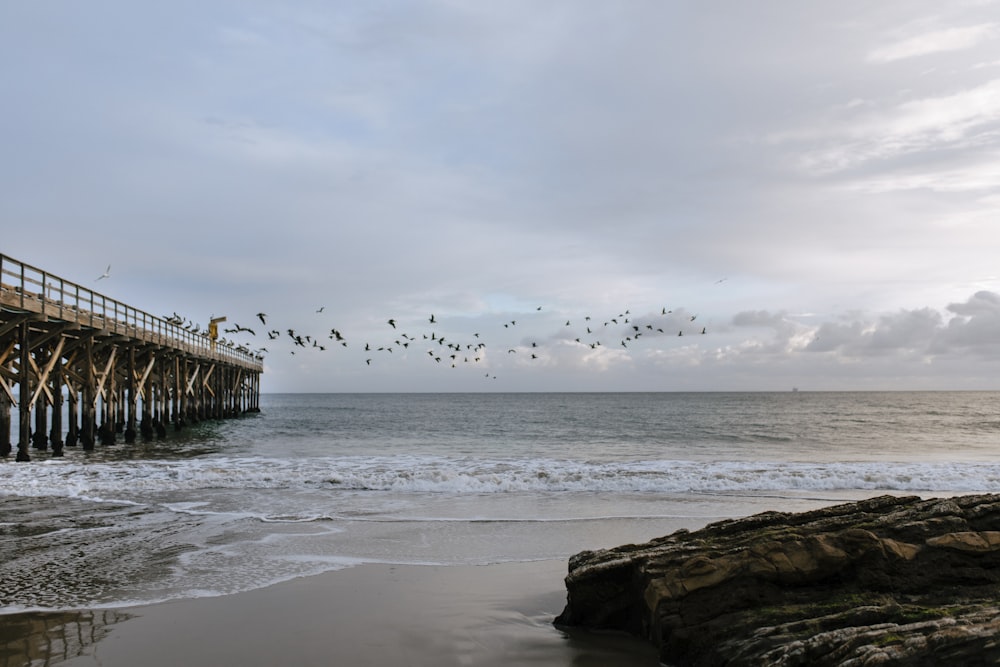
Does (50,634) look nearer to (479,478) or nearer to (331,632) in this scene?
(331,632)

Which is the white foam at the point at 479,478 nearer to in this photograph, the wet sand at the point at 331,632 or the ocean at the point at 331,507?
the ocean at the point at 331,507

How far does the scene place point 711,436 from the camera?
1491 inches

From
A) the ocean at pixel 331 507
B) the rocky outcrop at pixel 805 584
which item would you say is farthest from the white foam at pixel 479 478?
the rocky outcrop at pixel 805 584

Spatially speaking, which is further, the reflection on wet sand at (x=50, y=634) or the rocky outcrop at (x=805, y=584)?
the reflection on wet sand at (x=50, y=634)

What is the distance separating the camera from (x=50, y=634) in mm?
5859

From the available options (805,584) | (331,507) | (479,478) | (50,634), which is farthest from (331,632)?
(479,478)

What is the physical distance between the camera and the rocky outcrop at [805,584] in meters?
4.38

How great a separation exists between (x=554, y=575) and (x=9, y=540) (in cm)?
764

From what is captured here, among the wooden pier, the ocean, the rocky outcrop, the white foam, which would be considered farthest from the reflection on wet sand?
the wooden pier

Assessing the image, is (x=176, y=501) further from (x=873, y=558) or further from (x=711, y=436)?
(x=711, y=436)

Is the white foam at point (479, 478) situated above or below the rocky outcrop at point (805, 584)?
below

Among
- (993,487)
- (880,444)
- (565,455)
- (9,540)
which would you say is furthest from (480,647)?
(880,444)

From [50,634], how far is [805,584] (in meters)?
6.36

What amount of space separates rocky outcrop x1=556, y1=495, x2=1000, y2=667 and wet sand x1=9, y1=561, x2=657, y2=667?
1.49ft
